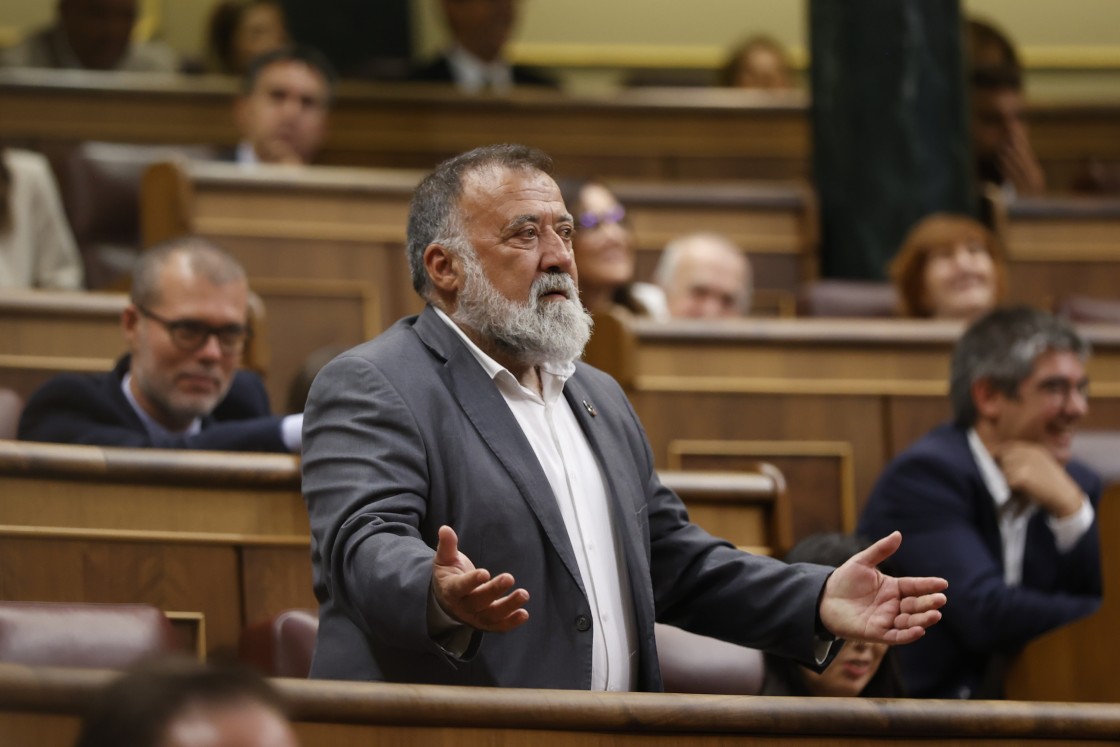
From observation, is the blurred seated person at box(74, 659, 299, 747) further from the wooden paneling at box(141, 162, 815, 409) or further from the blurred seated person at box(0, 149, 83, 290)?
the blurred seated person at box(0, 149, 83, 290)

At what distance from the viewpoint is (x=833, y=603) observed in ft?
4.54

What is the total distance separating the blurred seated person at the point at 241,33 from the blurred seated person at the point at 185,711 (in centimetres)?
328

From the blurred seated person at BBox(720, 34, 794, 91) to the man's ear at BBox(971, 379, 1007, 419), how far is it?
7.45 feet

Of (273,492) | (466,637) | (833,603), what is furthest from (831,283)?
(466,637)

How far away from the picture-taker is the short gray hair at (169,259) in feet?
7.13

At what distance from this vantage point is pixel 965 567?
2041 mm

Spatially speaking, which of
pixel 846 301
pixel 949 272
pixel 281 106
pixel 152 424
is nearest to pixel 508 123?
pixel 281 106

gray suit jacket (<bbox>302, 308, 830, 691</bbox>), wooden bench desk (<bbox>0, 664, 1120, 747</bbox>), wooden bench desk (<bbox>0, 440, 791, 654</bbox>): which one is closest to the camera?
wooden bench desk (<bbox>0, 664, 1120, 747</bbox>)

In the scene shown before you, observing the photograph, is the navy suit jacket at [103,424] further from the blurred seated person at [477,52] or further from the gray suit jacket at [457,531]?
the blurred seated person at [477,52]

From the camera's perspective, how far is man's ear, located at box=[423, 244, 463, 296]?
147cm

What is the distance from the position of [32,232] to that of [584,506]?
1.99m

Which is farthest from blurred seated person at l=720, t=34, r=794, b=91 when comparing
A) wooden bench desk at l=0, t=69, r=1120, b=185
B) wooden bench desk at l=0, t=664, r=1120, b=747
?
wooden bench desk at l=0, t=664, r=1120, b=747

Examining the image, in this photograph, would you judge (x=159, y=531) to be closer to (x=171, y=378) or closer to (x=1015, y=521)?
(x=171, y=378)

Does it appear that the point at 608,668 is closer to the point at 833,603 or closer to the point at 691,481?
the point at 833,603
